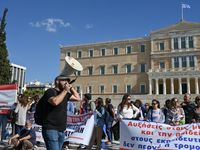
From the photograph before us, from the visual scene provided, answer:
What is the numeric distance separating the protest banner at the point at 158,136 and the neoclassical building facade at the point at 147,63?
91.6 ft

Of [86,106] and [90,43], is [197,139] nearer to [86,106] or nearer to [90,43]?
[86,106]

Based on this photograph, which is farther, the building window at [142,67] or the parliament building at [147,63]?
the building window at [142,67]

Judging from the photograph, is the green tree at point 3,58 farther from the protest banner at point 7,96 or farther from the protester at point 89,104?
the protester at point 89,104

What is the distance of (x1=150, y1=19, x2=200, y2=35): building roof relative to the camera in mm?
32284

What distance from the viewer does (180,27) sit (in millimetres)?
33094

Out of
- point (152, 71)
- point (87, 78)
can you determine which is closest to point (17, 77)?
point (87, 78)

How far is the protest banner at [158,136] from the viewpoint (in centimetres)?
465

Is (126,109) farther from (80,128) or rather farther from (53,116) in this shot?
(53,116)

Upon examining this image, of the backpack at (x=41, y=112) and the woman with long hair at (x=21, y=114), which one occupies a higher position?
the backpack at (x=41, y=112)

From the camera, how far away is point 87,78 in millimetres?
38812

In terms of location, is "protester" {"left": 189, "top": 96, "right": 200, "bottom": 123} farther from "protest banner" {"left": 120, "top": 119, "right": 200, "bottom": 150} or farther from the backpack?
the backpack

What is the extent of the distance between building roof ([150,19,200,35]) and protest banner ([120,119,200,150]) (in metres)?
31.3

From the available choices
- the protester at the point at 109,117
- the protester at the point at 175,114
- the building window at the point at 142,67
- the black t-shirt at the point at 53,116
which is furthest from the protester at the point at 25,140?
the building window at the point at 142,67

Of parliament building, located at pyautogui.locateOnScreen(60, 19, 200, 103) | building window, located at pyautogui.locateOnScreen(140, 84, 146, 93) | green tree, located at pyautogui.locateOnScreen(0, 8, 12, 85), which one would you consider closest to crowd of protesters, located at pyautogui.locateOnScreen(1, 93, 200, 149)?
green tree, located at pyautogui.locateOnScreen(0, 8, 12, 85)
